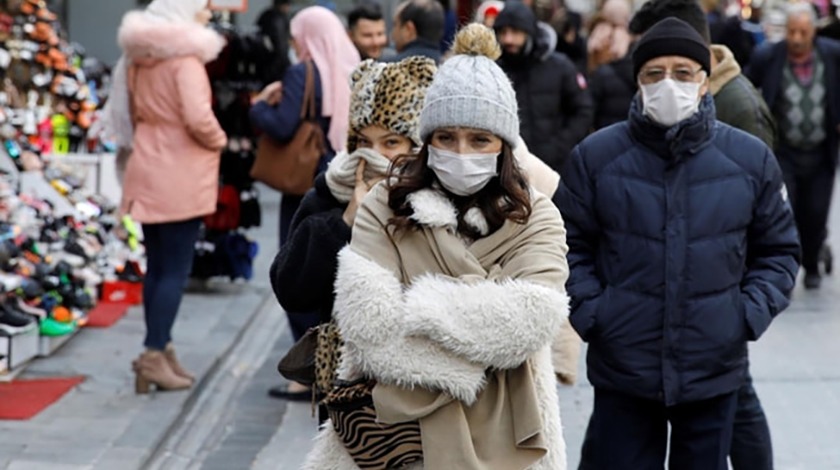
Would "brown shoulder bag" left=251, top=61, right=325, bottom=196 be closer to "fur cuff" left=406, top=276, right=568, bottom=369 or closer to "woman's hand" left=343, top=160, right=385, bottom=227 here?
"woman's hand" left=343, top=160, right=385, bottom=227

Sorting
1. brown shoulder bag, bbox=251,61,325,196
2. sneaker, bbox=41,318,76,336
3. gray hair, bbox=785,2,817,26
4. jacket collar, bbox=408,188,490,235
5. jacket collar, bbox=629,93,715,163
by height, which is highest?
jacket collar, bbox=408,188,490,235

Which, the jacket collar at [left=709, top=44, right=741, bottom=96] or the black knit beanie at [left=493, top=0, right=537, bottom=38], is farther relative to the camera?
the black knit beanie at [left=493, top=0, right=537, bottom=38]

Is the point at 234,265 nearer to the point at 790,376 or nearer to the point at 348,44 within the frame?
the point at 348,44

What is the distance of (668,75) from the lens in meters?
5.43

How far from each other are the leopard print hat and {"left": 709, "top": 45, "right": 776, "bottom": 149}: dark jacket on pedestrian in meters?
2.15

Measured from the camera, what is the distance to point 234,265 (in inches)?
459

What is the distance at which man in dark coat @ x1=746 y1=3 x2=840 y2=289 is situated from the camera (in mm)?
11742

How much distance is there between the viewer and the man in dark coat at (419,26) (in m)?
8.77

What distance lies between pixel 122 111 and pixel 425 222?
492 cm

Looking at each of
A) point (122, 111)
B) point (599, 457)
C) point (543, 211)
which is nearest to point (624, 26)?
point (122, 111)

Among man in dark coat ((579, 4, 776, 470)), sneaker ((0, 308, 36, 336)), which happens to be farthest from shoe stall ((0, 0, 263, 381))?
man in dark coat ((579, 4, 776, 470))

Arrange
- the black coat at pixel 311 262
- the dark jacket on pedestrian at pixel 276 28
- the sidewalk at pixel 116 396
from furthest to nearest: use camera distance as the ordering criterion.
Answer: the dark jacket on pedestrian at pixel 276 28 → the sidewalk at pixel 116 396 → the black coat at pixel 311 262

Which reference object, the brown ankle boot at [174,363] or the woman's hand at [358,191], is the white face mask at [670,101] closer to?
the woman's hand at [358,191]

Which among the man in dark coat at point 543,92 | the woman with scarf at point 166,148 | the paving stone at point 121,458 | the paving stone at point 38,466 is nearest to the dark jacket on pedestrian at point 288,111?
the woman with scarf at point 166,148
